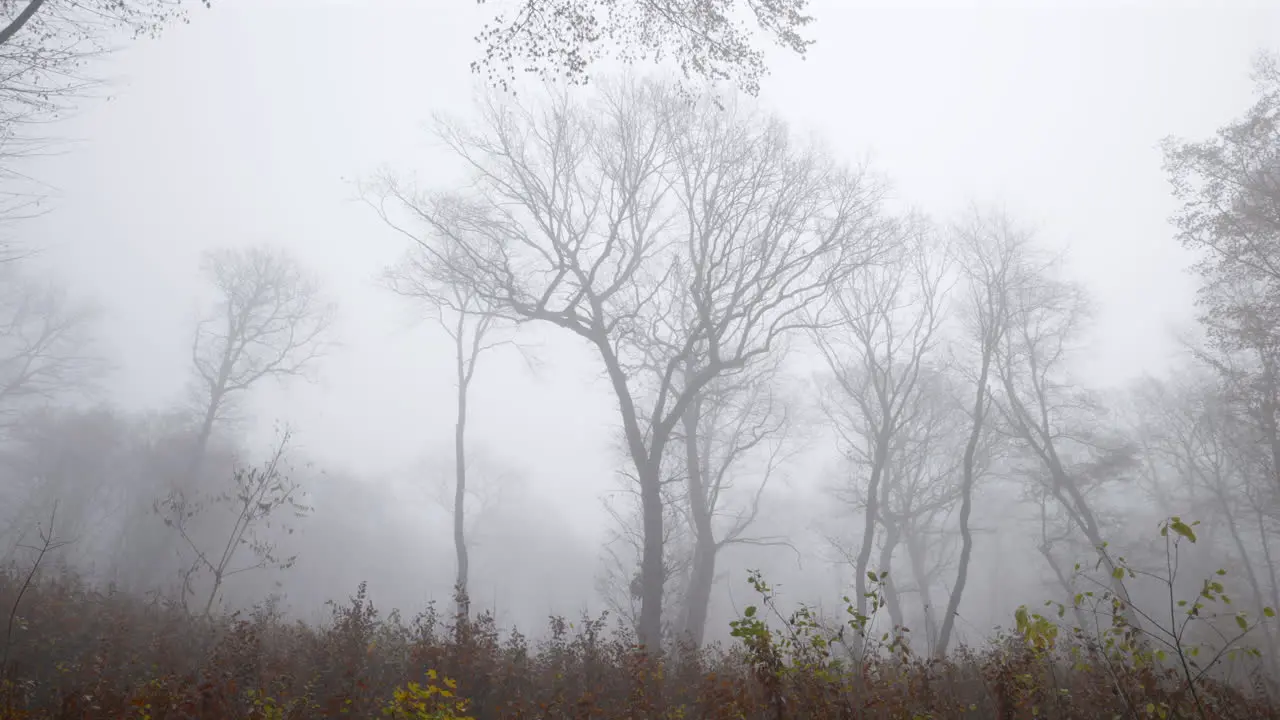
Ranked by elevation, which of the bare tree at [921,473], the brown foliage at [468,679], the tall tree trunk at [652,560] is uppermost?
the bare tree at [921,473]

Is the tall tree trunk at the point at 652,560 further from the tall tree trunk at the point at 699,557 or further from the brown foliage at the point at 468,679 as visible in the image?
the tall tree trunk at the point at 699,557

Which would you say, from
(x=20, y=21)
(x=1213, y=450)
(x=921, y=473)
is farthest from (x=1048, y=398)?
(x=20, y=21)

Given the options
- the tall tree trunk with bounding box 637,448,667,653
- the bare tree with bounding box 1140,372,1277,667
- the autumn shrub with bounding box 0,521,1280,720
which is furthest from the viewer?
the bare tree with bounding box 1140,372,1277,667

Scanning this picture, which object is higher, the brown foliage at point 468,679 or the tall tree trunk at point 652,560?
the tall tree trunk at point 652,560

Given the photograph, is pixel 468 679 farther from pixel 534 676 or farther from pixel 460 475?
pixel 460 475

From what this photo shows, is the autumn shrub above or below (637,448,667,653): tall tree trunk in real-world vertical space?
below

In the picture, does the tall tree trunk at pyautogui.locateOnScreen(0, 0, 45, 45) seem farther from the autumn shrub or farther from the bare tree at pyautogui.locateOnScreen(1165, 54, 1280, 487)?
the bare tree at pyautogui.locateOnScreen(1165, 54, 1280, 487)

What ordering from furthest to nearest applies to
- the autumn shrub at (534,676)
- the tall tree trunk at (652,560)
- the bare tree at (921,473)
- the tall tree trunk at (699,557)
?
the bare tree at (921,473) → the tall tree trunk at (699,557) → the tall tree trunk at (652,560) → the autumn shrub at (534,676)

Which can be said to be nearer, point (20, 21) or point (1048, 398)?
point (20, 21)

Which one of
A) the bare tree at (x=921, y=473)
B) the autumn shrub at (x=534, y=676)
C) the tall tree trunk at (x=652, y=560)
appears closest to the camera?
the autumn shrub at (x=534, y=676)

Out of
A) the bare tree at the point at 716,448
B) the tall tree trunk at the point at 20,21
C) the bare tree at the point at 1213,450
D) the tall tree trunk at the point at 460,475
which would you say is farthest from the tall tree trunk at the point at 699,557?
the bare tree at the point at 1213,450

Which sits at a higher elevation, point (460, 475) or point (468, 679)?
point (460, 475)

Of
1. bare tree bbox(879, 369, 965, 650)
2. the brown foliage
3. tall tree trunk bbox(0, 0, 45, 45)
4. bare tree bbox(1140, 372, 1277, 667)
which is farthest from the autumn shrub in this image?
bare tree bbox(1140, 372, 1277, 667)

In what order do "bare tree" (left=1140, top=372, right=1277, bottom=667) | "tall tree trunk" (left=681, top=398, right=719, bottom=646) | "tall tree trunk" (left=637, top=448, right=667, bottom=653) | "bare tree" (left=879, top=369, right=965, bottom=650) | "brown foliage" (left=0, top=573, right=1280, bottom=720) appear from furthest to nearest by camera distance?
"bare tree" (left=1140, top=372, right=1277, bottom=667) < "bare tree" (left=879, top=369, right=965, bottom=650) < "tall tree trunk" (left=681, top=398, right=719, bottom=646) < "tall tree trunk" (left=637, top=448, right=667, bottom=653) < "brown foliage" (left=0, top=573, right=1280, bottom=720)
